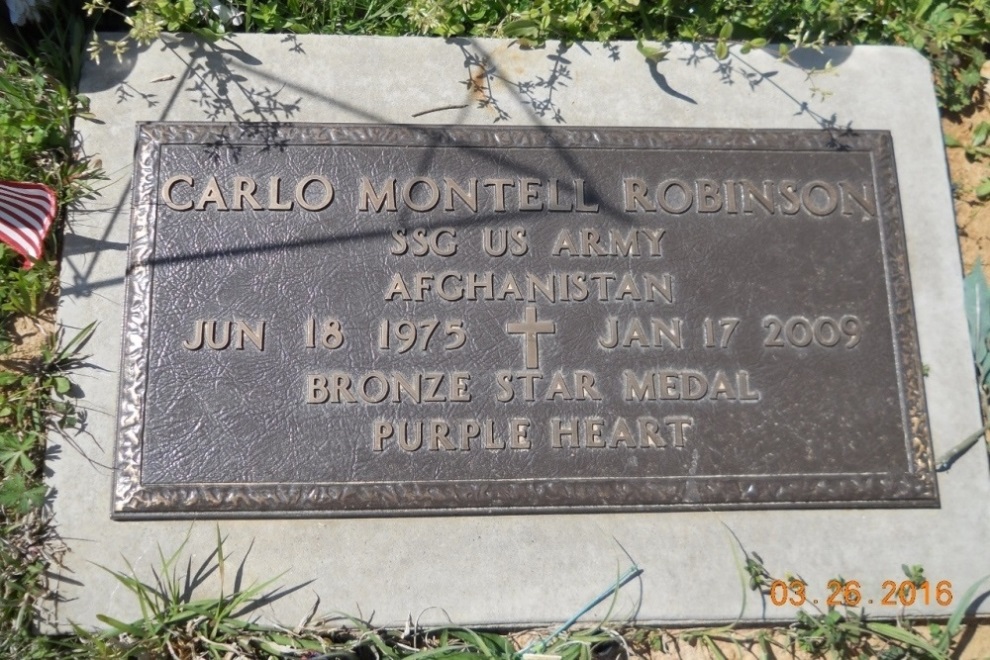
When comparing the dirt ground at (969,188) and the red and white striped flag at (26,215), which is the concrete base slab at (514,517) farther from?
the dirt ground at (969,188)

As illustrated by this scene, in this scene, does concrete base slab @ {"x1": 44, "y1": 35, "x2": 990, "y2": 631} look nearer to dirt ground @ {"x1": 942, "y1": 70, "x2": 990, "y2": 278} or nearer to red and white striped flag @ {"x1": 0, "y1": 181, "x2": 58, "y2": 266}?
red and white striped flag @ {"x1": 0, "y1": 181, "x2": 58, "y2": 266}

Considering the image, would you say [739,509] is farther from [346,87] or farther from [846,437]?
[346,87]

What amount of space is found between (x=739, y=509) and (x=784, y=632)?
46cm

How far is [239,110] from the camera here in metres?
2.93

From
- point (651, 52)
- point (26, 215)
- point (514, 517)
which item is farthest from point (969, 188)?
point (26, 215)

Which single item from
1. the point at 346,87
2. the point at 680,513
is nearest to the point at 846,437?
the point at 680,513

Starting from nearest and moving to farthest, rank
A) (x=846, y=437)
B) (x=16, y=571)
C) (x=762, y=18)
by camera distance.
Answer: (x=16, y=571) → (x=846, y=437) → (x=762, y=18)

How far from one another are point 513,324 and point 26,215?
1813 millimetres

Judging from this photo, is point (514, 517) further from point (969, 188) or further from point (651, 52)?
point (969, 188)

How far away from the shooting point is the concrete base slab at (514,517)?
2.61 metres

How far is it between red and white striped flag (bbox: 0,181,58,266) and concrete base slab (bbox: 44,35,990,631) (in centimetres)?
10

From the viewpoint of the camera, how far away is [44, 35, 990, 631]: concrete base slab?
103 inches

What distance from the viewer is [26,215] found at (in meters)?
2.77

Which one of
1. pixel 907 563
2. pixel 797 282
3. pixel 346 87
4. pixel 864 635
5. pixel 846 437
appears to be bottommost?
pixel 864 635
